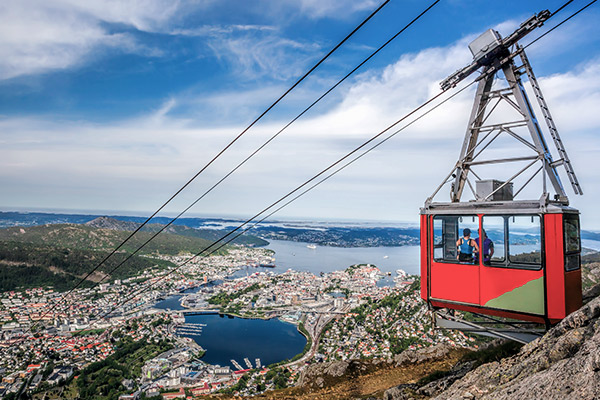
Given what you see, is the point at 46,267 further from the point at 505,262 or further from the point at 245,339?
the point at 505,262

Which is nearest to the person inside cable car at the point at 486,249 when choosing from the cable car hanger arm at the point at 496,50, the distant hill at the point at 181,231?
the cable car hanger arm at the point at 496,50

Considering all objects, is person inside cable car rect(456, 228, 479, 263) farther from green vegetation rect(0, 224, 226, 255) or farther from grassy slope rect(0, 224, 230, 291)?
green vegetation rect(0, 224, 226, 255)

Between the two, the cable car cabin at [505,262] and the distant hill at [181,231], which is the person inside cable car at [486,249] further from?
the distant hill at [181,231]

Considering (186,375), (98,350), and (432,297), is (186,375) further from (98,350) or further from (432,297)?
(432,297)

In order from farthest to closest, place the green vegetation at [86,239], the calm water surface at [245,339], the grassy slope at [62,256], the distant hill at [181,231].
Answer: the distant hill at [181,231] → the green vegetation at [86,239] → the grassy slope at [62,256] → the calm water surface at [245,339]

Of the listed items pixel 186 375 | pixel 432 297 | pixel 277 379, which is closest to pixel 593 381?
pixel 432 297

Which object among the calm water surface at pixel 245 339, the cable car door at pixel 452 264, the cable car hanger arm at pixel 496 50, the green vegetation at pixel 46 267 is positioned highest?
the cable car hanger arm at pixel 496 50

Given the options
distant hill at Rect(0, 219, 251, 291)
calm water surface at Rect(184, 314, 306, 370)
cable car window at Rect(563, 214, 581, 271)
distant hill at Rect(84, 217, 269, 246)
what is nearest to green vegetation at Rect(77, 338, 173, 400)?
calm water surface at Rect(184, 314, 306, 370)
